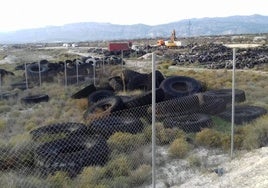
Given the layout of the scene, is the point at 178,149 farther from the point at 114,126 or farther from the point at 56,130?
the point at 56,130

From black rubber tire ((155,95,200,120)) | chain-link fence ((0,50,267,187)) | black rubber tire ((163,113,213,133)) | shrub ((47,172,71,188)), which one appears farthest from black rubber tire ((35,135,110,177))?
black rubber tire ((155,95,200,120))

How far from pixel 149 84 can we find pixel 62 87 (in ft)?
20.0

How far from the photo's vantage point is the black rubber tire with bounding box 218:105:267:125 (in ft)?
45.2

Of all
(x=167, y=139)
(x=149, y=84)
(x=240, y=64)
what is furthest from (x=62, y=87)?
(x=240, y=64)

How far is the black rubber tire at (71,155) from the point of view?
952 cm

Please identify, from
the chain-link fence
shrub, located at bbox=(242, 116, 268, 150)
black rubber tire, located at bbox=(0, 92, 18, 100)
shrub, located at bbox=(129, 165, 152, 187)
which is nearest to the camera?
shrub, located at bbox=(129, 165, 152, 187)

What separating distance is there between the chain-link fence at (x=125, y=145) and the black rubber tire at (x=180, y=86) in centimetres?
161

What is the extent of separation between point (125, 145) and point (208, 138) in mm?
2397

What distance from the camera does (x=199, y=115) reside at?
13961 millimetres

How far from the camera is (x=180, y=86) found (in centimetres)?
1930

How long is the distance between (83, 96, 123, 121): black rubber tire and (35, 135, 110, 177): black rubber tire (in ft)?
10.8

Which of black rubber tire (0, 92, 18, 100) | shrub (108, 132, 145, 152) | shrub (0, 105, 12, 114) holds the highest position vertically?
shrub (108, 132, 145, 152)

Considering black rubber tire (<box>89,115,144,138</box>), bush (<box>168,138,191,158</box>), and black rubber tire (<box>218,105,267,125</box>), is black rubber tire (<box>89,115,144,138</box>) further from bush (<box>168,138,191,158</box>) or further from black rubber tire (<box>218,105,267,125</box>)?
black rubber tire (<box>218,105,267,125</box>)

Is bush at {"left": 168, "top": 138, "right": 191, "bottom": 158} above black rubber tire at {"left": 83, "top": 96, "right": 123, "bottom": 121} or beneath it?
beneath
